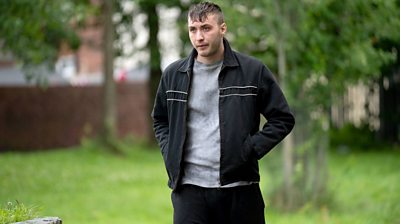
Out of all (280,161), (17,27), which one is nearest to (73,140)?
(17,27)

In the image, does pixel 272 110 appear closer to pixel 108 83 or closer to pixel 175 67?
pixel 175 67

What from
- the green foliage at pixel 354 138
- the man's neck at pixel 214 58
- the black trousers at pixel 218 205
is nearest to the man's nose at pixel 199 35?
the man's neck at pixel 214 58

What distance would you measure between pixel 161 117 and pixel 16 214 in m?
1.06

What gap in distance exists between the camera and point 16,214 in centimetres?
508

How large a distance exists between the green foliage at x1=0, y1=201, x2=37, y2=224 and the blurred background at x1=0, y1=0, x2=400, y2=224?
14 millimetres

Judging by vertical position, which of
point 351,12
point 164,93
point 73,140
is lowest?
point 73,140

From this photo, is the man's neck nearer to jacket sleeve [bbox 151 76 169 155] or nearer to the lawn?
jacket sleeve [bbox 151 76 169 155]

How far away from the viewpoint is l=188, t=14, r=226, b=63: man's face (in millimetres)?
4867

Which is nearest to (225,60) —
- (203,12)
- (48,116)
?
(203,12)

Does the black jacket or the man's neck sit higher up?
the man's neck

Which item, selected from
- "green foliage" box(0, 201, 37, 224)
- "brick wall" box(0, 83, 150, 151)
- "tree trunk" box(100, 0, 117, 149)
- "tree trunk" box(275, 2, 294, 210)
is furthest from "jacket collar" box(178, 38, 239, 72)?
"brick wall" box(0, 83, 150, 151)

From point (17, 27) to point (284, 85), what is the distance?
14.4ft

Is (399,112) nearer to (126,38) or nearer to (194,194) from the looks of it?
(126,38)

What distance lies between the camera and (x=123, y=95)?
28.4 metres
